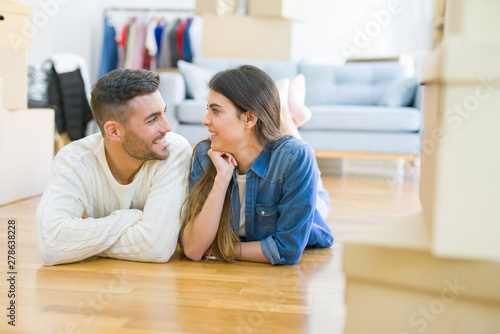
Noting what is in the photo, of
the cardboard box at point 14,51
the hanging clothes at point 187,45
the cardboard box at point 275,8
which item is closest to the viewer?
the cardboard box at point 14,51

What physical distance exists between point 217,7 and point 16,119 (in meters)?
2.41

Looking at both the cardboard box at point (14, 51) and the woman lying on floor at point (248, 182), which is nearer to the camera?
the woman lying on floor at point (248, 182)

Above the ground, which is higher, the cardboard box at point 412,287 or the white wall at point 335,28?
the white wall at point 335,28

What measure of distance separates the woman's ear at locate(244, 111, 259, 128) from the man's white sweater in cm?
26

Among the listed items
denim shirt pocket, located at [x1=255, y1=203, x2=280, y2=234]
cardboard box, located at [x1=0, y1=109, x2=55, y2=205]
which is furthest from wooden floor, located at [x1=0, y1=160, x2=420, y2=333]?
cardboard box, located at [x1=0, y1=109, x2=55, y2=205]

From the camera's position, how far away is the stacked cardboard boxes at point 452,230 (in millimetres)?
798

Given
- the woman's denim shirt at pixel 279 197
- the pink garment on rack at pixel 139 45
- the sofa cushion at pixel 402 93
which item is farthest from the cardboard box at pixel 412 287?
the pink garment on rack at pixel 139 45

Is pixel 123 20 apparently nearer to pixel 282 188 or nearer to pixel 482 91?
pixel 282 188

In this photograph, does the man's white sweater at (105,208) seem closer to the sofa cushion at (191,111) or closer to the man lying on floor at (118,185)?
the man lying on floor at (118,185)

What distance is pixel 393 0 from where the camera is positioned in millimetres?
6027

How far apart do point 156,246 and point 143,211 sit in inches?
4.7

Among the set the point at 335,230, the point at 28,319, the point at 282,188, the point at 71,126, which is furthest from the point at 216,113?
the point at 71,126

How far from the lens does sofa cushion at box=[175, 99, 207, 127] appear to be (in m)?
3.99
